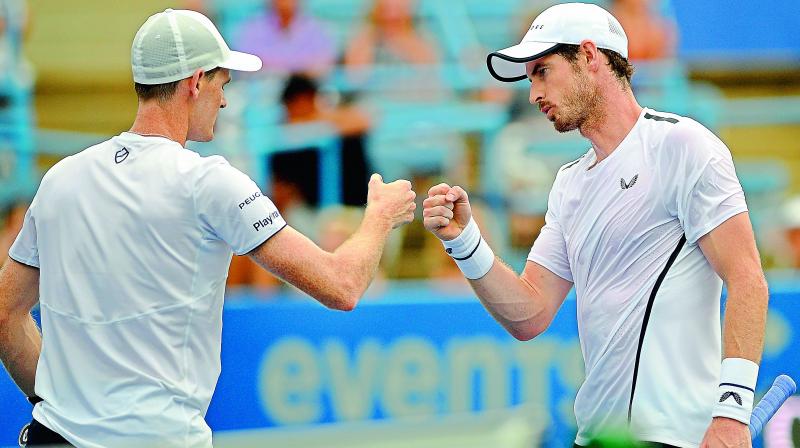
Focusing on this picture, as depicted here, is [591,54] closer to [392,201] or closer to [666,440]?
[392,201]

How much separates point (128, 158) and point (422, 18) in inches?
262

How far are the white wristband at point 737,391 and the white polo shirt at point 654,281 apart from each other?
0.20 meters

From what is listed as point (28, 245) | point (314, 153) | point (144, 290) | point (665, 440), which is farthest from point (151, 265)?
point (314, 153)

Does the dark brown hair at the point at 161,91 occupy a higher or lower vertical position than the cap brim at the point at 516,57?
lower

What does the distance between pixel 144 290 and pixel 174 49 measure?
74cm

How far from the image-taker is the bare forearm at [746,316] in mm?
3799

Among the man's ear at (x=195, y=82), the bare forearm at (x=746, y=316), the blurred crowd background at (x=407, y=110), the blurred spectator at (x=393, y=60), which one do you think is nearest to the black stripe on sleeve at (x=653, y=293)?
the bare forearm at (x=746, y=316)

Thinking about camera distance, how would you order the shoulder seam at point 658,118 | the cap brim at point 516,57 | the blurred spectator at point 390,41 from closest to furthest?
1. the shoulder seam at point 658,118
2. the cap brim at point 516,57
3. the blurred spectator at point 390,41

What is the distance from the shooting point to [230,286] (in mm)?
7887

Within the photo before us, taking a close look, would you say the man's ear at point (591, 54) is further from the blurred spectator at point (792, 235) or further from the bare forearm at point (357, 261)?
the blurred spectator at point (792, 235)

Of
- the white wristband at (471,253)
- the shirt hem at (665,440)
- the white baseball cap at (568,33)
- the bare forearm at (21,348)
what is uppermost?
the white baseball cap at (568,33)

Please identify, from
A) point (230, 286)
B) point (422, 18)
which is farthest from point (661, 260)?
point (422, 18)

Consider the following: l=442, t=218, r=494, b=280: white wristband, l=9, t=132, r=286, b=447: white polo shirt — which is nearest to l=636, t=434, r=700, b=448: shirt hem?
l=442, t=218, r=494, b=280: white wristband

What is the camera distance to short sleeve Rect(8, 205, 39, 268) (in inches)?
151
